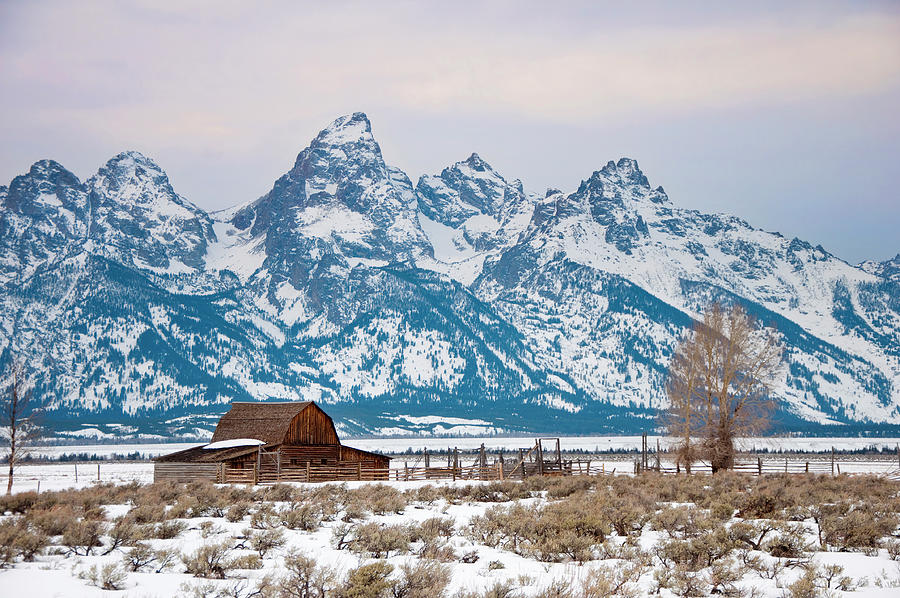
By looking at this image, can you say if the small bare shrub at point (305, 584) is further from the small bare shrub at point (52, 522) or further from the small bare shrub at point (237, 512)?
the small bare shrub at point (237, 512)

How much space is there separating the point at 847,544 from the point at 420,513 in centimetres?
1275

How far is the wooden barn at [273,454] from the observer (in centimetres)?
4784

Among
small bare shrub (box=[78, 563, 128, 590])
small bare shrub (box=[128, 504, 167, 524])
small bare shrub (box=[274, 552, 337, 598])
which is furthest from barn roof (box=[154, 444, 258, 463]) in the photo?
small bare shrub (box=[274, 552, 337, 598])

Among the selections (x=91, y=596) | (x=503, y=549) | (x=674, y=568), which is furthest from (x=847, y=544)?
(x=91, y=596)

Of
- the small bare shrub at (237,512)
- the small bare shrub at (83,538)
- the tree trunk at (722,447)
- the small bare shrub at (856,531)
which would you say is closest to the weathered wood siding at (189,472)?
the small bare shrub at (237,512)

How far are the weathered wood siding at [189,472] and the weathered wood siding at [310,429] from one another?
7.69 meters

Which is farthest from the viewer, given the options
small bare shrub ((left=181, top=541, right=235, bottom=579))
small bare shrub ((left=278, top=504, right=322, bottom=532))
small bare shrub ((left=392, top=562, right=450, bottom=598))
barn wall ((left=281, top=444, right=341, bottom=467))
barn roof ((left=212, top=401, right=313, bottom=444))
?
barn roof ((left=212, top=401, right=313, bottom=444))

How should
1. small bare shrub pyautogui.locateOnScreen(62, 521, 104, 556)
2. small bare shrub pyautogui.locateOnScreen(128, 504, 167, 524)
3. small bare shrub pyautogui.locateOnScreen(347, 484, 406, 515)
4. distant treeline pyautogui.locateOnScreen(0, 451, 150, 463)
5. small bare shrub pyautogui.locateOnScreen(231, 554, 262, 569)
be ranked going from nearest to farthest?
small bare shrub pyautogui.locateOnScreen(231, 554, 262, 569)
small bare shrub pyautogui.locateOnScreen(62, 521, 104, 556)
small bare shrub pyautogui.locateOnScreen(128, 504, 167, 524)
small bare shrub pyautogui.locateOnScreen(347, 484, 406, 515)
distant treeline pyautogui.locateOnScreen(0, 451, 150, 463)

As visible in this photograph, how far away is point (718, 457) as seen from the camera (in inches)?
1805

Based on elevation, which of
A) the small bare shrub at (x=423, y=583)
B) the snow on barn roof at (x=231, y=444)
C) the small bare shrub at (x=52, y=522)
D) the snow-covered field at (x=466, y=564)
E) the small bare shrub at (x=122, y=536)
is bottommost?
the snow-covered field at (x=466, y=564)

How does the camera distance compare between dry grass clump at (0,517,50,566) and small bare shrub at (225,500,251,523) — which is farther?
small bare shrub at (225,500,251,523)

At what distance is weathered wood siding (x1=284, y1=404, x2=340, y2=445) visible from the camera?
2196 inches

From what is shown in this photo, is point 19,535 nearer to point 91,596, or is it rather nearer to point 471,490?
point 91,596

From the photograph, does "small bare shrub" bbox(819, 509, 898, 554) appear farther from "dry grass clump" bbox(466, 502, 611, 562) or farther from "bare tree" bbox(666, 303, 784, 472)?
"bare tree" bbox(666, 303, 784, 472)
